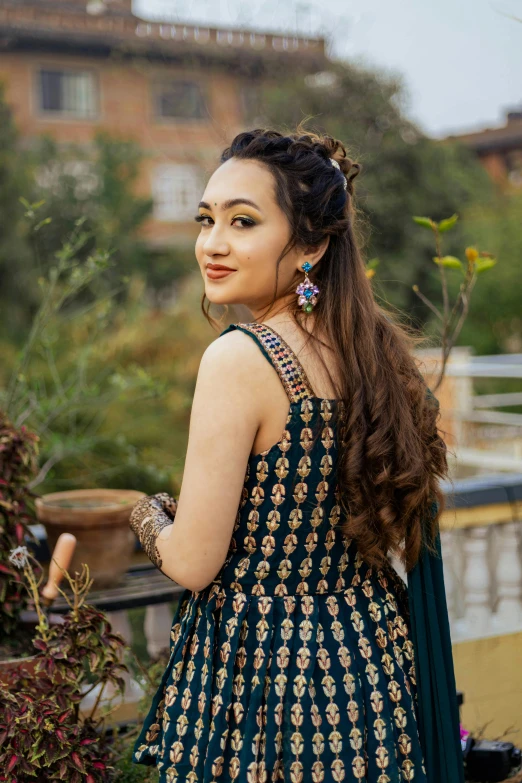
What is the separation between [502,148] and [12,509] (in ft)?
81.0

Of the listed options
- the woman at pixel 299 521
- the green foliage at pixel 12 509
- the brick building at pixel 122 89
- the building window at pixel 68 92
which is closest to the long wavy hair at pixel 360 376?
the woman at pixel 299 521

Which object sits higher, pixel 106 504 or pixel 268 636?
pixel 106 504

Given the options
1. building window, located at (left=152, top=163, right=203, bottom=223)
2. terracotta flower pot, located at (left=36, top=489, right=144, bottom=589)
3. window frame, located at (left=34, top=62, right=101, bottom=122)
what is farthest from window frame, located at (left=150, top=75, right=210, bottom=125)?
terracotta flower pot, located at (left=36, top=489, right=144, bottom=589)

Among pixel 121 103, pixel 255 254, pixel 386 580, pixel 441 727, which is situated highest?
pixel 121 103

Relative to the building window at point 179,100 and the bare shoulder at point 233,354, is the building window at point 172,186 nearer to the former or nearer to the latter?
the building window at point 179,100

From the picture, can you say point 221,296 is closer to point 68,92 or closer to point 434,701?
point 434,701

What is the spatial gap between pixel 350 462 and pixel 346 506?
8 centimetres

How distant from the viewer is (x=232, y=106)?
17.2 meters

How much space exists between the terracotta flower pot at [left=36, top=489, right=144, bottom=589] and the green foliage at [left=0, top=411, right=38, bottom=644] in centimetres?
24

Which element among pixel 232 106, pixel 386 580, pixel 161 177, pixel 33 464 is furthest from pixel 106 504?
pixel 161 177

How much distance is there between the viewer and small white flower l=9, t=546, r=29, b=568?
179cm

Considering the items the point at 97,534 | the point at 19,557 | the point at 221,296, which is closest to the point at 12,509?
the point at 19,557

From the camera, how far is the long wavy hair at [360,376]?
1.38m

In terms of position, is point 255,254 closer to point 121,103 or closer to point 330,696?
point 330,696
